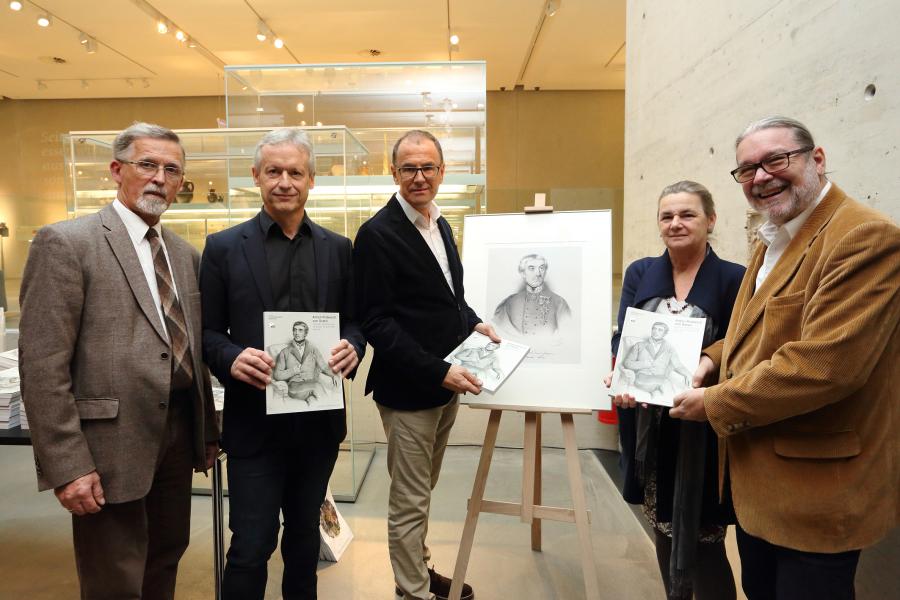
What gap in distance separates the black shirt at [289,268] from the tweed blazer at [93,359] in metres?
0.38

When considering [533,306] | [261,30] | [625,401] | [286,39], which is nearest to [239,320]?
[533,306]

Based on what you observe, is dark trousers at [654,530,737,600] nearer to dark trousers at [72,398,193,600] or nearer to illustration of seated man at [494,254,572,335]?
illustration of seated man at [494,254,572,335]

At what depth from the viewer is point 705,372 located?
70.6 inches

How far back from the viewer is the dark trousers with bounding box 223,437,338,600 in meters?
1.76

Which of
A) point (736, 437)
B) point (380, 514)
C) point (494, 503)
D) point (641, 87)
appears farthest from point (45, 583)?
point (641, 87)

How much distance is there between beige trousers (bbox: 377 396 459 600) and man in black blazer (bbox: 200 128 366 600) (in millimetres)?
371

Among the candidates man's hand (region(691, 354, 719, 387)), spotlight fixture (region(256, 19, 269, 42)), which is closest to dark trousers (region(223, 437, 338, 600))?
man's hand (region(691, 354, 719, 387))

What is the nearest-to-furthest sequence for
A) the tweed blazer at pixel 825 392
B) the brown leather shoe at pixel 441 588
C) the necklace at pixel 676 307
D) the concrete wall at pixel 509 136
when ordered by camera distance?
the tweed blazer at pixel 825 392 → the necklace at pixel 676 307 → the brown leather shoe at pixel 441 588 → the concrete wall at pixel 509 136

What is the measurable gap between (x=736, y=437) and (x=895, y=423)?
1.20ft

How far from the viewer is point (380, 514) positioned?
350 centimetres

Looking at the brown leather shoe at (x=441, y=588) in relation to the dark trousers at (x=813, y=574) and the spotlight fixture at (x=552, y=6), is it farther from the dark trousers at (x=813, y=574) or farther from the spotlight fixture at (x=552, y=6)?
the spotlight fixture at (x=552, y=6)

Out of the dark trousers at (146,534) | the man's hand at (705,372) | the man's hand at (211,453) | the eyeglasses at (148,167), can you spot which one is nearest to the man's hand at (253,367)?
the dark trousers at (146,534)

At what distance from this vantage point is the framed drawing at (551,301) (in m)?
2.32

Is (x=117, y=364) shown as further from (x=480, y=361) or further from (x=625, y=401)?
(x=625, y=401)
